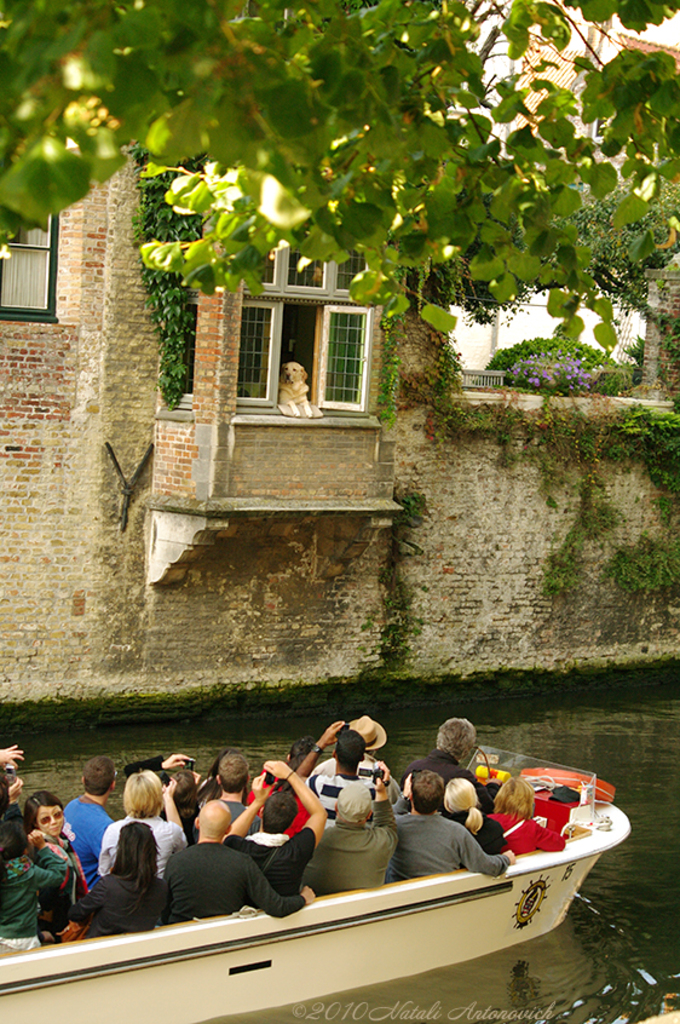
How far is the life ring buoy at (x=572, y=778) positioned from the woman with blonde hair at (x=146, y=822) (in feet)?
10.9

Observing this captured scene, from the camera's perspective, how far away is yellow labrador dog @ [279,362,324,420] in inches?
414

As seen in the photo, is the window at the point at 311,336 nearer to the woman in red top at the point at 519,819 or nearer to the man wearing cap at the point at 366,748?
the man wearing cap at the point at 366,748

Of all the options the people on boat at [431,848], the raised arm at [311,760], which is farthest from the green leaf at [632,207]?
the raised arm at [311,760]

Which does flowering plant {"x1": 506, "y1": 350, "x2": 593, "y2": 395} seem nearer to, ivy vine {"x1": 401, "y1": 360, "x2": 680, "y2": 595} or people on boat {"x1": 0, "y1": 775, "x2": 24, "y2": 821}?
ivy vine {"x1": 401, "y1": 360, "x2": 680, "y2": 595}

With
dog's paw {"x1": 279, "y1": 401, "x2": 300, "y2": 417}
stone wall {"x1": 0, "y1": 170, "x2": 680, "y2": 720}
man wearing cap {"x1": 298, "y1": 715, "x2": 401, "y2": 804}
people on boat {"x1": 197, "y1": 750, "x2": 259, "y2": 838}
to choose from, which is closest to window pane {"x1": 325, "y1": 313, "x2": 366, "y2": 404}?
stone wall {"x1": 0, "y1": 170, "x2": 680, "y2": 720}

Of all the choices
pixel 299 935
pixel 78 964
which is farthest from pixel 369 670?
pixel 78 964

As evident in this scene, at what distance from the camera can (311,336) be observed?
11336mm

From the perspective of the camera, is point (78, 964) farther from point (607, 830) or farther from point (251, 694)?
point (251, 694)

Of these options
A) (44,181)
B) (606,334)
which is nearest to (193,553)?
(606,334)

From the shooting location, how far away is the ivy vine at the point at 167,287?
33.0ft

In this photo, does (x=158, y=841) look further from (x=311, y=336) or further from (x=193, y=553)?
(x=311, y=336)

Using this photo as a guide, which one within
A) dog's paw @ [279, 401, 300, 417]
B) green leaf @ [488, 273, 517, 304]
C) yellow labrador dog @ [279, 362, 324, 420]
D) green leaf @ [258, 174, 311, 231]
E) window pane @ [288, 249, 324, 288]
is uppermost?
window pane @ [288, 249, 324, 288]

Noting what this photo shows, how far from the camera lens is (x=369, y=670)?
12219 mm

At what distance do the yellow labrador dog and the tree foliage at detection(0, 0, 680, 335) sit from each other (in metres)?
5.28
